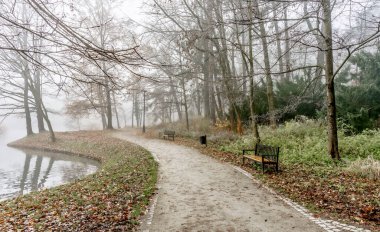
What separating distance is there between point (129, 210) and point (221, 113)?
56.5 ft

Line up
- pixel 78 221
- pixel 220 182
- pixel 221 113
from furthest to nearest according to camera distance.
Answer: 1. pixel 221 113
2. pixel 220 182
3. pixel 78 221

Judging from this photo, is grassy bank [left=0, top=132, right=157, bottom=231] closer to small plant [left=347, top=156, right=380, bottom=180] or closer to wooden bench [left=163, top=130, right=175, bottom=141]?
small plant [left=347, top=156, right=380, bottom=180]

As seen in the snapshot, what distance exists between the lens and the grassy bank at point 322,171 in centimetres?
633

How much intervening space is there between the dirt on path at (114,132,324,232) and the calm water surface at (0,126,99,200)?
5907 mm

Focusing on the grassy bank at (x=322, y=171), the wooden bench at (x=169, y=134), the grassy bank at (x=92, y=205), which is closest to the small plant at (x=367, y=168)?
the grassy bank at (x=322, y=171)

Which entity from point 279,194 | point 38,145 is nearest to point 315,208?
point 279,194

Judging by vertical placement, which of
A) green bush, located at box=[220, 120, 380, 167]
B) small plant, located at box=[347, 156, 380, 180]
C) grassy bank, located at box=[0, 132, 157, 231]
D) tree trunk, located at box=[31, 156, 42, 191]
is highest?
green bush, located at box=[220, 120, 380, 167]

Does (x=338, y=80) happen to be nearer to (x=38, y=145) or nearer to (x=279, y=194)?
(x=279, y=194)

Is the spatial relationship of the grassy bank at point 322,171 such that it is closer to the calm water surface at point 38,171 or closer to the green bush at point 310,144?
the green bush at point 310,144

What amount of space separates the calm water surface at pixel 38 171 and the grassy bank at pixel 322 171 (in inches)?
260

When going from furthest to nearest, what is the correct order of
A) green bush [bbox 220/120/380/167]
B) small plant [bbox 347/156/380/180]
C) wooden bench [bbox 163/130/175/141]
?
wooden bench [bbox 163/130/175/141] → green bush [bbox 220/120/380/167] → small plant [bbox 347/156/380/180]

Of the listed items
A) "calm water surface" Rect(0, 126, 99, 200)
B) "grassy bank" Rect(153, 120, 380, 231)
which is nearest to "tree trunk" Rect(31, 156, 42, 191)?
"calm water surface" Rect(0, 126, 99, 200)

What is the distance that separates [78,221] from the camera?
616 cm

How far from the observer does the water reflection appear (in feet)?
40.9
